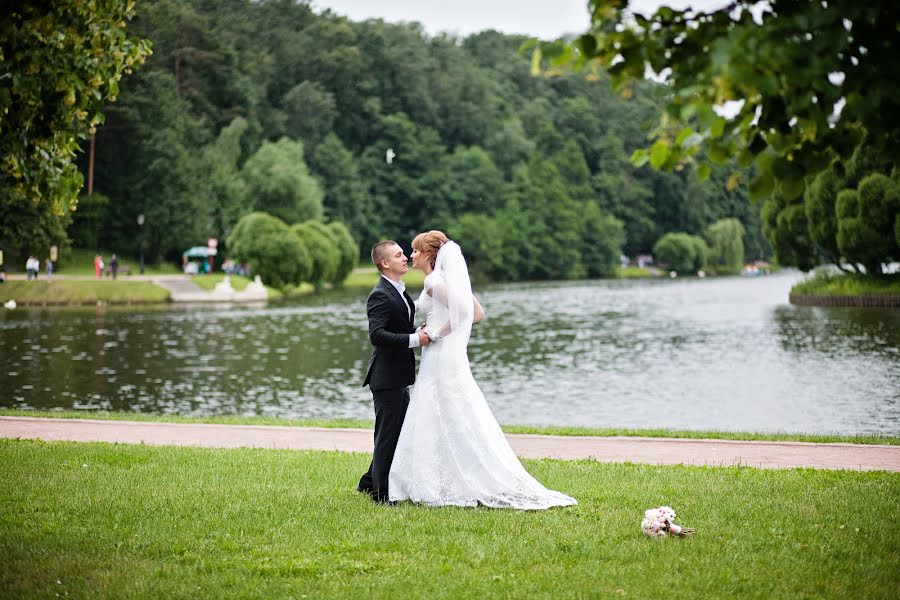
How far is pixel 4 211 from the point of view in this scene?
6250 cm

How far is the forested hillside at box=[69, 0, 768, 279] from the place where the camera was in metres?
82.5

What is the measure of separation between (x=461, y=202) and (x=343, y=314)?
68.4 metres

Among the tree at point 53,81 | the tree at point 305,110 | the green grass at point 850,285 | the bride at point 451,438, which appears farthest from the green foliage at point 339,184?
the bride at point 451,438

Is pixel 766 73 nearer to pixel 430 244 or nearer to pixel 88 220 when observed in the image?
pixel 430 244

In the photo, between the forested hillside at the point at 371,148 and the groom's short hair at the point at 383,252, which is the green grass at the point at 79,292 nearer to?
the forested hillside at the point at 371,148

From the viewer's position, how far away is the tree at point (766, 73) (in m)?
4.31

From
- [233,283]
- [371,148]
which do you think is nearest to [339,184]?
[371,148]

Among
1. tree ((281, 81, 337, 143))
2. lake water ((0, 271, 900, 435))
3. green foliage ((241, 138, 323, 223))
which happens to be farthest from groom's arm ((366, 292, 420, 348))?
tree ((281, 81, 337, 143))

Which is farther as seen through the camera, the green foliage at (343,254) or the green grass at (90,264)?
the green foliage at (343,254)

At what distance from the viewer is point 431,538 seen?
24.9 ft

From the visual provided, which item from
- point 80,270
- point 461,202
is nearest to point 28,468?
point 80,270

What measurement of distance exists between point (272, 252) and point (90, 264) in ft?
48.5

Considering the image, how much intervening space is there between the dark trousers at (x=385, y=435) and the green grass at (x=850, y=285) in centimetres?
4513

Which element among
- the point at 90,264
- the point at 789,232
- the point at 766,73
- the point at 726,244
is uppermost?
the point at 726,244
